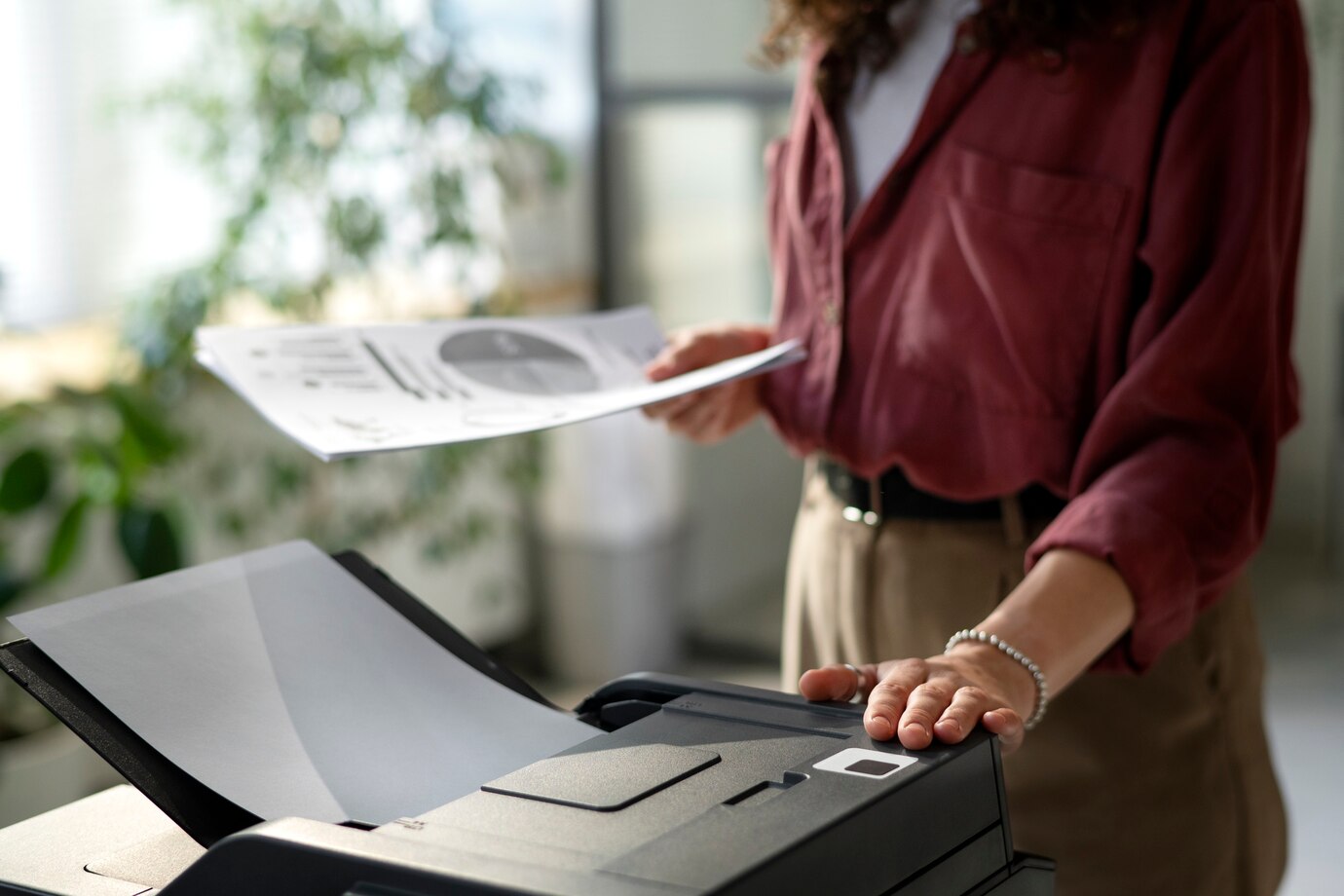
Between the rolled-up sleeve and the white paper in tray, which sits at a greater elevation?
the rolled-up sleeve

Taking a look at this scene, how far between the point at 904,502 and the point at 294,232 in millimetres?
1817

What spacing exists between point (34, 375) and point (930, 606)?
1804mm

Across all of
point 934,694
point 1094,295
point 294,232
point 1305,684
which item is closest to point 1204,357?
point 1094,295

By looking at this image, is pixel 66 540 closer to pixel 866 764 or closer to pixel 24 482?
pixel 24 482

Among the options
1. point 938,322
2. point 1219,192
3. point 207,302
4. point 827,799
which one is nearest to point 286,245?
point 207,302

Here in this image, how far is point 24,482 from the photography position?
1943 mm

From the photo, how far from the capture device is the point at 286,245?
257 cm

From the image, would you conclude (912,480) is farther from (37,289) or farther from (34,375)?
(37,289)

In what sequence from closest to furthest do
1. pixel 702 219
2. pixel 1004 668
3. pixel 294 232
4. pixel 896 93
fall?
pixel 1004 668 < pixel 896 93 < pixel 294 232 < pixel 702 219

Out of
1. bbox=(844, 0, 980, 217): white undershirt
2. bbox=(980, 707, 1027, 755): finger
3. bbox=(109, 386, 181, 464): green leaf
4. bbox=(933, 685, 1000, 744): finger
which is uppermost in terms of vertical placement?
bbox=(844, 0, 980, 217): white undershirt

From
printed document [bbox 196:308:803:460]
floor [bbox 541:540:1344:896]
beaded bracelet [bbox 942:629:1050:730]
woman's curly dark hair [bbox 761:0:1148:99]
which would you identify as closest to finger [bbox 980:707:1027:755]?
beaded bracelet [bbox 942:629:1050:730]

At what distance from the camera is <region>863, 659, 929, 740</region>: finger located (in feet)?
1.97

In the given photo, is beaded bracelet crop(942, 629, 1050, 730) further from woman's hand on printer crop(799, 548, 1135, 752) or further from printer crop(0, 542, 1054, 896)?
printer crop(0, 542, 1054, 896)

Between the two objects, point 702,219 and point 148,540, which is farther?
point 702,219
